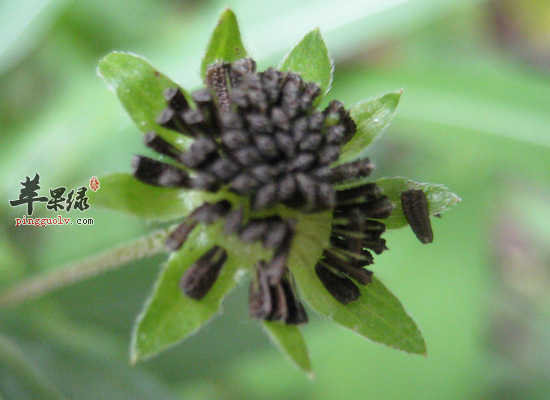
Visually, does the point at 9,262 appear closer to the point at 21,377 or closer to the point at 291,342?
the point at 21,377

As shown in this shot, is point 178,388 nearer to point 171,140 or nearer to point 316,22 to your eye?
point 171,140

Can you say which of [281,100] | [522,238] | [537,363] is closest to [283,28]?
[281,100]

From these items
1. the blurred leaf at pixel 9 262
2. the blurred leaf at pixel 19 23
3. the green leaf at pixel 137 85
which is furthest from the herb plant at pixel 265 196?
the blurred leaf at pixel 19 23

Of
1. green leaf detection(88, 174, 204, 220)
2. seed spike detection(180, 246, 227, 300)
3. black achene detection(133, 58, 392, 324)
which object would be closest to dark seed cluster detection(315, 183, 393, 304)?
black achene detection(133, 58, 392, 324)

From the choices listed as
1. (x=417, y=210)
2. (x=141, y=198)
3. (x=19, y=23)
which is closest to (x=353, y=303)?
(x=417, y=210)

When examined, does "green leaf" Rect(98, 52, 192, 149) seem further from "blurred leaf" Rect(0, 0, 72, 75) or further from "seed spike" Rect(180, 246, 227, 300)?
"blurred leaf" Rect(0, 0, 72, 75)

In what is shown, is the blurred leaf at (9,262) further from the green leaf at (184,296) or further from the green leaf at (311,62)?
the green leaf at (311,62)
